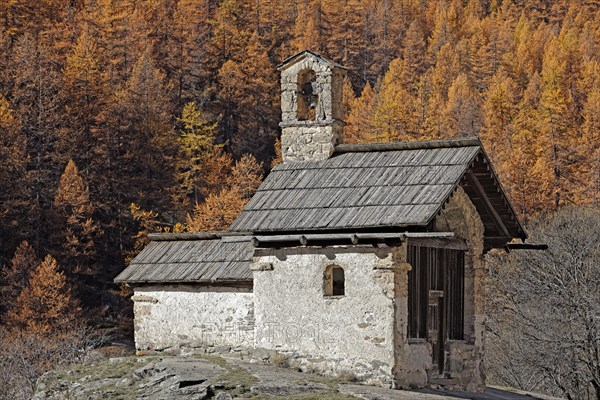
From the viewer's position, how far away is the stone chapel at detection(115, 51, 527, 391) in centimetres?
2142

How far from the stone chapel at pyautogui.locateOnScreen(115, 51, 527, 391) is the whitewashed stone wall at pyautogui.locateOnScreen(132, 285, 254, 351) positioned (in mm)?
26

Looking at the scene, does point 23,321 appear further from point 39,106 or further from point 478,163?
point 478,163

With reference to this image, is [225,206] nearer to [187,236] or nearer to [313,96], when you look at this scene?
[187,236]

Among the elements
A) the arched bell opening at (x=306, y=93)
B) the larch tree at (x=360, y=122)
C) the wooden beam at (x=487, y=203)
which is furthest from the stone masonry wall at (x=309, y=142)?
the larch tree at (x=360, y=122)

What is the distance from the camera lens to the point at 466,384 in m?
24.2

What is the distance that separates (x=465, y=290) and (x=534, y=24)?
95.7 metres

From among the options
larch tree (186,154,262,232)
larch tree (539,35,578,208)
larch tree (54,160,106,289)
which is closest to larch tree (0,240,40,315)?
larch tree (54,160,106,289)

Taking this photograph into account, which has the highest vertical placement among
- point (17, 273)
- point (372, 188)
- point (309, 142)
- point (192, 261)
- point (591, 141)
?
point (591, 141)

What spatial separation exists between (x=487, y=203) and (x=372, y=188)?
319cm

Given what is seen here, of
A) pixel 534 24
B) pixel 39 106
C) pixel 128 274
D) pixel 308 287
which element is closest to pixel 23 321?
pixel 39 106

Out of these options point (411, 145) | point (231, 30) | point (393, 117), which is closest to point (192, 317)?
point (411, 145)

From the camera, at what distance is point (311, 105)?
988 inches

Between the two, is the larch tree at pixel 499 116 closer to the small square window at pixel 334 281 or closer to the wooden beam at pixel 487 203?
the wooden beam at pixel 487 203

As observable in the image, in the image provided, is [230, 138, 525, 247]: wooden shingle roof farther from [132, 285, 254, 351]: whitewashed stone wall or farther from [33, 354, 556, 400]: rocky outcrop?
[33, 354, 556, 400]: rocky outcrop
